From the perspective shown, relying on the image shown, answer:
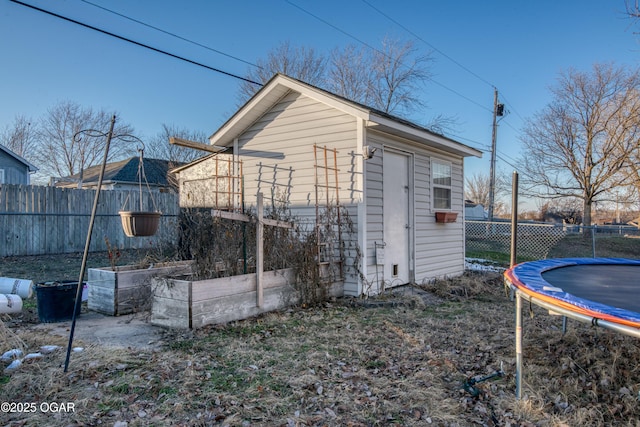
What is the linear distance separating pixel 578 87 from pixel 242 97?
1563 centimetres

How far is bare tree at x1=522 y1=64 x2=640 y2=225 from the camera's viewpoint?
15.2 m

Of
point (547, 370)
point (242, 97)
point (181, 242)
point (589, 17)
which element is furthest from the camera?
point (242, 97)

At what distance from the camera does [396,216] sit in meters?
6.44

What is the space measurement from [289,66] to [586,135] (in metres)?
13.9

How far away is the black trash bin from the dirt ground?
16 cm

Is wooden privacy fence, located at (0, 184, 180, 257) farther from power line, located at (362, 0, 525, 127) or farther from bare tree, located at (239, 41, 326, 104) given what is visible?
bare tree, located at (239, 41, 326, 104)

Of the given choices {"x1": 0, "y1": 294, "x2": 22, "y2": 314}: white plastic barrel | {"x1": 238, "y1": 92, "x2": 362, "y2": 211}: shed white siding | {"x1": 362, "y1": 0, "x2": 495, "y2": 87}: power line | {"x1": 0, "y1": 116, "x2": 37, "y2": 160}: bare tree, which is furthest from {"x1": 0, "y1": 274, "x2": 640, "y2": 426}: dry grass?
{"x1": 0, "y1": 116, "x2": 37, "y2": 160}: bare tree

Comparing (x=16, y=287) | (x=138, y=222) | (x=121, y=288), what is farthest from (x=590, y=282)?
(x=16, y=287)

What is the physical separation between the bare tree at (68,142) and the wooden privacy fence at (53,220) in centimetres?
1429

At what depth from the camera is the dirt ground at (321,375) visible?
2.41 metres

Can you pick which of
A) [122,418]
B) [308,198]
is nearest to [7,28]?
[308,198]

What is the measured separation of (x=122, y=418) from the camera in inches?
91.8

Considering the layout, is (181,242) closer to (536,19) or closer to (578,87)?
(536,19)

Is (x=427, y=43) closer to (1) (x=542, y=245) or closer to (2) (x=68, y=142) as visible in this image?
(1) (x=542, y=245)
